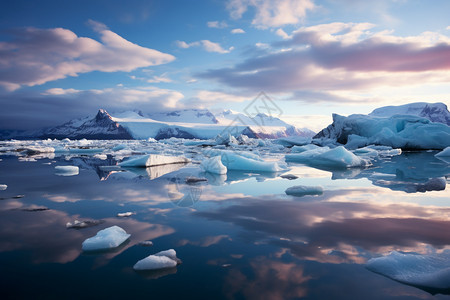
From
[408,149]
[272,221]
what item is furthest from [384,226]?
[408,149]

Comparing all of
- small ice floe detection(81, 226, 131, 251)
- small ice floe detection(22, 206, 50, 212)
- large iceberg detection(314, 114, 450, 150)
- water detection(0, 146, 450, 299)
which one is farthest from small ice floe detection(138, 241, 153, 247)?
large iceberg detection(314, 114, 450, 150)

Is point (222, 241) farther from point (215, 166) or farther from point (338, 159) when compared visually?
point (338, 159)

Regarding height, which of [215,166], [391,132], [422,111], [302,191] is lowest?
[302,191]

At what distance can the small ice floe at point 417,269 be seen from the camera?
1779 millimetres

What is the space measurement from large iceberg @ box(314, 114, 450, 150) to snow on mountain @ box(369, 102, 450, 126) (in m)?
43.4

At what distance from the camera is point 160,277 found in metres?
1.86

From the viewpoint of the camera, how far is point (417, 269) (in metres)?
1.95

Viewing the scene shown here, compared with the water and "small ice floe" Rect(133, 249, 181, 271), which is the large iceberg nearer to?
the water

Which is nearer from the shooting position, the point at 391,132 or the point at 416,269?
the point at 416,269

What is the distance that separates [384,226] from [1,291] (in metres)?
3.34

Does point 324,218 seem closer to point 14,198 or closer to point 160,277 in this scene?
point 160,277

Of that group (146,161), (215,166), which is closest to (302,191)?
(215,166)

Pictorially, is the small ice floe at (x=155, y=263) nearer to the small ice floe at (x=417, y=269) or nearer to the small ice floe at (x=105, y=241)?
the small ice floe at (x=105, y=241)

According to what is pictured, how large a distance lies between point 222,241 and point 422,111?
280ft
